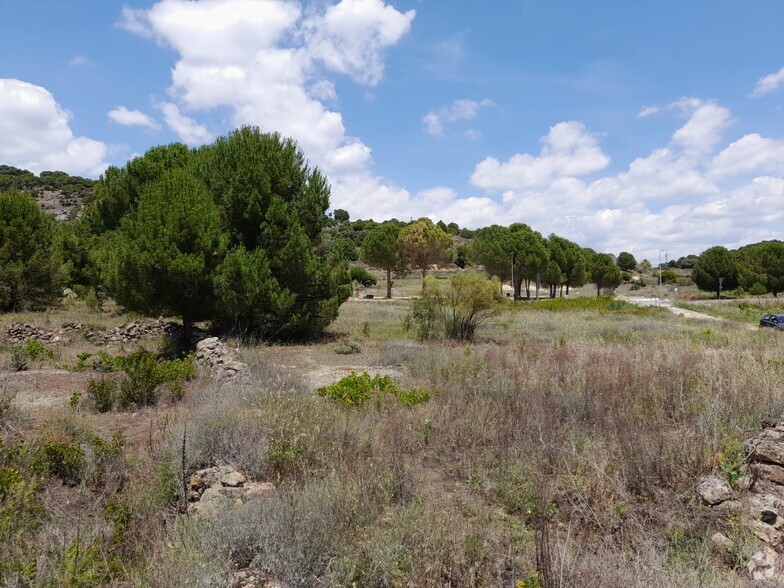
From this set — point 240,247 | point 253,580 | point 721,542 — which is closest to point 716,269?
point 240,247

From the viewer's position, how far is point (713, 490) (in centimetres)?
384

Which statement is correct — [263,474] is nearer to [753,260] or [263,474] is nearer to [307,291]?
[307,291]

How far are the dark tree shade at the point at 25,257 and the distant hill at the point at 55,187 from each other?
4571 cm

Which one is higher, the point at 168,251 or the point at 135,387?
the point at 168,251

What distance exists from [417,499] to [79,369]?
985cm

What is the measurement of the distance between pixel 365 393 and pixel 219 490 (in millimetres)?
3577

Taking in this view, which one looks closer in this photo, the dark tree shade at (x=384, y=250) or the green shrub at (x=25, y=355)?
the green shrub at (x=25, y=355)

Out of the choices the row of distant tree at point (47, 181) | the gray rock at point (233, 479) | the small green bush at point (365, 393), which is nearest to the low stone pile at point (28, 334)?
the small green bush at point (365, 393)

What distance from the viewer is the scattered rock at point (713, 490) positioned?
377 cm

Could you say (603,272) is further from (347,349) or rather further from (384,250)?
(347,349)

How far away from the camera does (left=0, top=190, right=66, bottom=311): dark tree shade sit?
1994cm

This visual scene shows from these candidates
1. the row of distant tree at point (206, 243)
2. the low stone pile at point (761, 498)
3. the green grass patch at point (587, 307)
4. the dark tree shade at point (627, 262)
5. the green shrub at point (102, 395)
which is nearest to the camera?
the low stone pile at point (761, 498)

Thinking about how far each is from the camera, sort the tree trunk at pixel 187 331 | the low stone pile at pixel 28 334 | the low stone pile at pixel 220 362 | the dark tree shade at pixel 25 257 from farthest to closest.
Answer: the dark tree shade at pixel 25 257 → the low stone pile at pixel 28 334 → the tree trunk at pixel 187 331 → the low stone pile at pixel 220 362

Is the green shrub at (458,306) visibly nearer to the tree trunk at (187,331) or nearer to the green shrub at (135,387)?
the tree trunk at (187,331)
